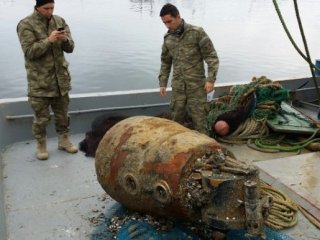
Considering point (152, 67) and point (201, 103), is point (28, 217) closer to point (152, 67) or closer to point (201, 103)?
point (201, 103)

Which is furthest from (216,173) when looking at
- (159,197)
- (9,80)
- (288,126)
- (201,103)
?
(9,80)

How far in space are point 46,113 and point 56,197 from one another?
1.10 meters

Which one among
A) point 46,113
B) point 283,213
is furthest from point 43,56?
point 283,213

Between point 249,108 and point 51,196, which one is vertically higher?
point 249,108

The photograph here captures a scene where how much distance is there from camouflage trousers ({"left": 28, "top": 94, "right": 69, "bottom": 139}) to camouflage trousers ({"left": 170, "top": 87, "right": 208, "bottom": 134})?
130cm

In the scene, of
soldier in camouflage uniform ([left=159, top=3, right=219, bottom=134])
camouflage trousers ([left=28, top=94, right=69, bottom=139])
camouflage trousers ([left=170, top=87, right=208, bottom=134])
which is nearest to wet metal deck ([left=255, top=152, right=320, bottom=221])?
camouflage trousers ([left=170, top=87, right=208, bottom=134])

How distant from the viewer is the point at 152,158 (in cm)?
274

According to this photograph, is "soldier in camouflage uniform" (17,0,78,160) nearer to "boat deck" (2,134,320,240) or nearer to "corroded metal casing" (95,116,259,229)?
"boat deck" (2,134,320,240)

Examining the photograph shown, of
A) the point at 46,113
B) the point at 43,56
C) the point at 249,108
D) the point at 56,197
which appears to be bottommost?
the point at 56,197

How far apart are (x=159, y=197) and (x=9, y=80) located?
41.7 ft

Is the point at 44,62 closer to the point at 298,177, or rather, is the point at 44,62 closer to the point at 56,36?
the point at 56,36

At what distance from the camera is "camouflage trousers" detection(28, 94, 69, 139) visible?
4.34 m

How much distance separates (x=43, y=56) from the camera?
13.8 feet

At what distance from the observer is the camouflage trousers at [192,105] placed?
15.4 ft
